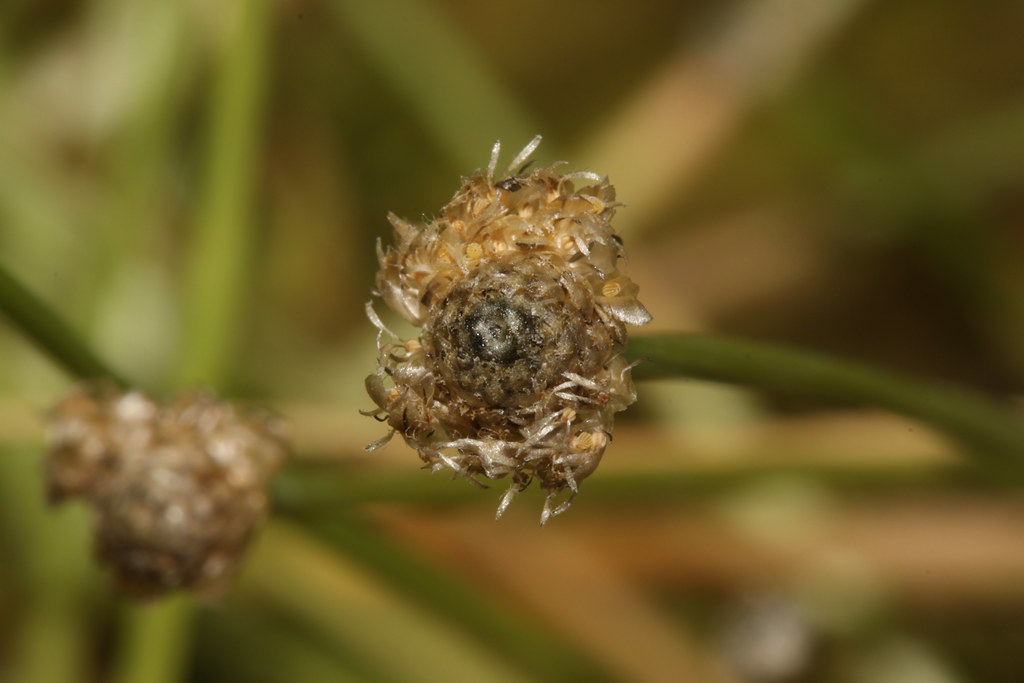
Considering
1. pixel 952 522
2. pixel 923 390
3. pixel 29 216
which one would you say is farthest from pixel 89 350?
pixel 952 522

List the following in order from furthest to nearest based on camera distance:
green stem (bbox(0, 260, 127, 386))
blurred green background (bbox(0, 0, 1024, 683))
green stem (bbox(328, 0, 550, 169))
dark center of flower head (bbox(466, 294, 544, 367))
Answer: green stem (bbox(328, 0, 550, 169)) → blurred green background (bbox(0, 0, 1024, 683)) → green stem (bbox(0, 260, 127, 386)) → dark center of flower head (bbox(466, 294, 544, 367))

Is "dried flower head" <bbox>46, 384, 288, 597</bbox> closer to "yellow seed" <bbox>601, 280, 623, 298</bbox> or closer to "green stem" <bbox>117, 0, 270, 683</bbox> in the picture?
"green stem" <bbox>117, 0, 270, 683</bbox>

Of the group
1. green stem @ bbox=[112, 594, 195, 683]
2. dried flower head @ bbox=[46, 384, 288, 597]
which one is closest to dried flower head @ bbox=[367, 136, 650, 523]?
dried flower head @ bbox=[46, 384, 288, 597]

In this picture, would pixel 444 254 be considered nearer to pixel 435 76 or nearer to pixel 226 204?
pixel 226 204

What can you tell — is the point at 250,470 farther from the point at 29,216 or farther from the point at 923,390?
the point at 29,216

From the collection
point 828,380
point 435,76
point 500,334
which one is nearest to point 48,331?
point 500,334

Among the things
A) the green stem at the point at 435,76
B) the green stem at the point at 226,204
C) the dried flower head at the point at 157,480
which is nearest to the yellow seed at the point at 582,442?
the dried flower head at the point at 157,480
